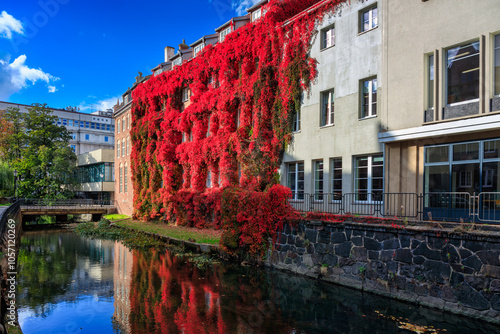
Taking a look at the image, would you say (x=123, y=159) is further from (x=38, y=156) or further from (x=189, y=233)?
(x=189, y=233)

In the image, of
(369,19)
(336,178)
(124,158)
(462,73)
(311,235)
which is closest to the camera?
(462,73)

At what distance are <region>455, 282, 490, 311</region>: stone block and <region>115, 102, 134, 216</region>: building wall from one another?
3286cm

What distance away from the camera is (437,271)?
31.4 feet

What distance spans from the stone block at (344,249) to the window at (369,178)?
8.88 ft

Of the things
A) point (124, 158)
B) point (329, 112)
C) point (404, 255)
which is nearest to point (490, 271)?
point (404, 255)

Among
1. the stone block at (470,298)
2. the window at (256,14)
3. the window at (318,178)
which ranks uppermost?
the window at (256,14)

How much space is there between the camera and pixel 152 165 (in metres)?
32.6

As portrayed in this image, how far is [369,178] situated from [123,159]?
33450mm

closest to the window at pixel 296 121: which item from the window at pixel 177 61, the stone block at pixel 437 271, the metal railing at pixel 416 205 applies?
the metal railing at pixel 416 205

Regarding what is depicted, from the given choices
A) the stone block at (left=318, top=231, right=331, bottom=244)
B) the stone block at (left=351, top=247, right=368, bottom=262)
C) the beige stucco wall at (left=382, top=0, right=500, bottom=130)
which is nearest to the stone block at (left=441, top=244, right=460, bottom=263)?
the stone block at (left=351, top=247, right=368, bottom=262)

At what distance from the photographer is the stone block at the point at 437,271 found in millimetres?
9406

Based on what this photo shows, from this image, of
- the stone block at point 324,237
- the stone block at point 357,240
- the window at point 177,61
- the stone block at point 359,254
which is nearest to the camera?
the stone block at point 359,254

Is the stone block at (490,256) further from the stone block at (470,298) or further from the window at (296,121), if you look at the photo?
the window at (296,121)

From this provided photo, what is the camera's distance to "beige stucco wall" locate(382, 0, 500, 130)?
1130 cm
